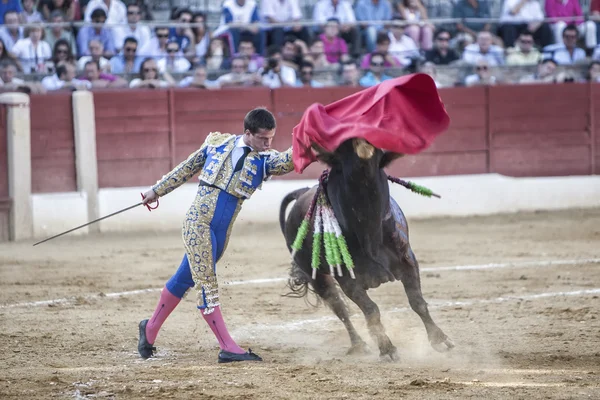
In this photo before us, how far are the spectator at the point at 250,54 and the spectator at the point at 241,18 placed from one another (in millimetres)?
77

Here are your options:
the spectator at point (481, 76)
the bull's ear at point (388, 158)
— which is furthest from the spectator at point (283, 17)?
the bull's ear at point (388, 158)

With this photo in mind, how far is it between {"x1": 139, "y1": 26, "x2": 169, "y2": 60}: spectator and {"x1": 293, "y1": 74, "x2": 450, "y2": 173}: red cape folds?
20.2 ft

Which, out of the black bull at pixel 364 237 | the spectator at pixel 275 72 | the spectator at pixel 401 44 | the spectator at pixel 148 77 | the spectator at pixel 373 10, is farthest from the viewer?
the spectator at pixel 373 10

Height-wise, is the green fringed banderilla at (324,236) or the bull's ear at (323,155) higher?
the bull's ear at (323,155)

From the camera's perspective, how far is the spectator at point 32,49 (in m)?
9.80

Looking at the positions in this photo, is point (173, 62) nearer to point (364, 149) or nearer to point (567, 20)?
point (567, 20)

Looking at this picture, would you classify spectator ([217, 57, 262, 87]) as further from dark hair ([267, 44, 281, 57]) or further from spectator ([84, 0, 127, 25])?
spectator ([84, 0, 127, 25])

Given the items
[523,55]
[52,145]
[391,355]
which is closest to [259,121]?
[391,355]

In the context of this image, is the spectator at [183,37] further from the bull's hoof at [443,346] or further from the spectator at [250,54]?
the bull's hoof at [443,346]

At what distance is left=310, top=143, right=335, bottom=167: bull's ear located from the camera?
4340 millimetres

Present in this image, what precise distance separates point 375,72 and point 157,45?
236cm

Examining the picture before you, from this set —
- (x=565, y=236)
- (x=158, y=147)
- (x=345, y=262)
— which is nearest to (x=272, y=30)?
(x=158, y=147)

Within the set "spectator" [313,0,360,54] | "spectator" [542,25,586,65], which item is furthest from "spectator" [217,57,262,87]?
"spectator" [542,25,586,65]

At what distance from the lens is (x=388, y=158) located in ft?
14.4
